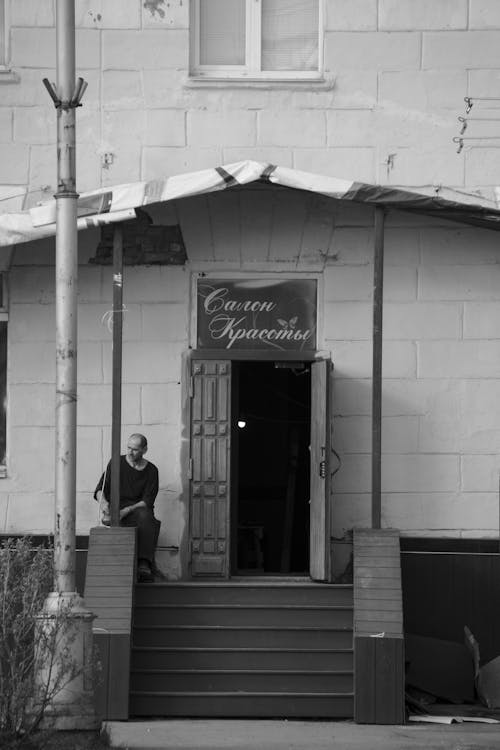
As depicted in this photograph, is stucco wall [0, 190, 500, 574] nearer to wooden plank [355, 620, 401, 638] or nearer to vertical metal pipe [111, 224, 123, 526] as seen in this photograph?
vertical metal pipe [111, 224, 123, 526]

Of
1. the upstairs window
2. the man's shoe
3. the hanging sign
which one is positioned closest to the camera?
the man's shoe

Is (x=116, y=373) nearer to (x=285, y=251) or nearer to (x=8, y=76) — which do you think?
(x=285, y=251)

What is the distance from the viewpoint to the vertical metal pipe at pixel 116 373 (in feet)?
48.3

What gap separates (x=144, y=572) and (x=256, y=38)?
5700 mm

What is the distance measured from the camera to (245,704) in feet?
45.8

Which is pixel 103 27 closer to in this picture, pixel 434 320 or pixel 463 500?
pixel 434 320

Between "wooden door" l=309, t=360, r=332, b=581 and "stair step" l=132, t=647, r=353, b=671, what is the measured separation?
101 cm

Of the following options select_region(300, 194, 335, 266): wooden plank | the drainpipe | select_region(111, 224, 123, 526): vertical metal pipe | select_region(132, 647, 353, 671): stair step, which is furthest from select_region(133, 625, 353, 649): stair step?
select_region(300, 194, 335, 266): wooden plank

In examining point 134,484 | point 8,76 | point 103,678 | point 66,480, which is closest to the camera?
point 66,480

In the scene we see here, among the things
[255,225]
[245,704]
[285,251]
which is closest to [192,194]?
[255,225]

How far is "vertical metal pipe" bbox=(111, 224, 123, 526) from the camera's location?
14719 millimetres

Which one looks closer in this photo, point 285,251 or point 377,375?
point 377,375

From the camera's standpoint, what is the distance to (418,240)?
16125 millimetres

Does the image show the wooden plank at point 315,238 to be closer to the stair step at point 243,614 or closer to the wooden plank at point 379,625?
the wooden plank at point 379,625
